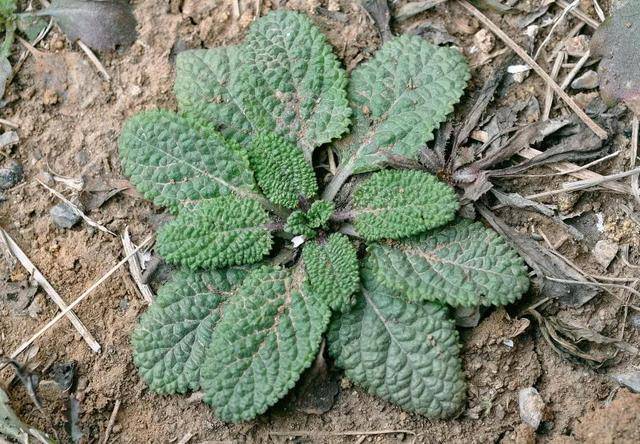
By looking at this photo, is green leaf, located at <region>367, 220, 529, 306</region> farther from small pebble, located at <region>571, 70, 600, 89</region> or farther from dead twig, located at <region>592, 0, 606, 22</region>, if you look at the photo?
dead twig, located at <region>592, 0, 606, 22</region>

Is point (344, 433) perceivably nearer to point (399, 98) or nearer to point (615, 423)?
point (615, 423)

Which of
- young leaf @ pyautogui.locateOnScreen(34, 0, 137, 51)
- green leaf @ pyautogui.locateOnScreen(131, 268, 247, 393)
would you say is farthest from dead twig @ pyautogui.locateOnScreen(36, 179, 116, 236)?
young leaf @ pyautogui.locateOnScreen(34, 0, 137, 51)

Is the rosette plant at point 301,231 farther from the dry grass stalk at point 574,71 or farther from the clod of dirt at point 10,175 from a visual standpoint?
the clod of dirt at point 10,175

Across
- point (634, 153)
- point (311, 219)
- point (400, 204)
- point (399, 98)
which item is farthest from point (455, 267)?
point (634, 153)

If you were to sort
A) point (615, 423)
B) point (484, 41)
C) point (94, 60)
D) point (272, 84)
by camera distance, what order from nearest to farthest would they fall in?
1. point (615, 423)
2. point (272, 84)
3. point (484, 41)
4. point (94, 60)

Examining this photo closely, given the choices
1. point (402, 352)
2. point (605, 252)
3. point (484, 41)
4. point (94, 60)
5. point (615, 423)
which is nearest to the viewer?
point (615, 423)

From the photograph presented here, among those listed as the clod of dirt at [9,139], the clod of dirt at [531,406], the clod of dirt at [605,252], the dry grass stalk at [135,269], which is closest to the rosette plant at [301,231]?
the dry grass stalk at [135,269]

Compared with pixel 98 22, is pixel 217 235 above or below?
below
